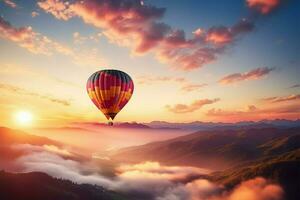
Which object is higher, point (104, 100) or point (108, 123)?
point (104, 100)

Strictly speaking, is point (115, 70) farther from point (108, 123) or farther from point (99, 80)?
point (108, 123)

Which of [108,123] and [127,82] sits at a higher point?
[127,82]

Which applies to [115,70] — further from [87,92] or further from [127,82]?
[87,92]

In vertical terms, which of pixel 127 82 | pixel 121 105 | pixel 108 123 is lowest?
pixel 108 123

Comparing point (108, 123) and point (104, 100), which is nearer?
point (108, 123)

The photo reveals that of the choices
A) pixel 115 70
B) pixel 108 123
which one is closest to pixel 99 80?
pixel 115 70

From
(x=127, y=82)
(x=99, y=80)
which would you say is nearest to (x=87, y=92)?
(x=99, y=80)
